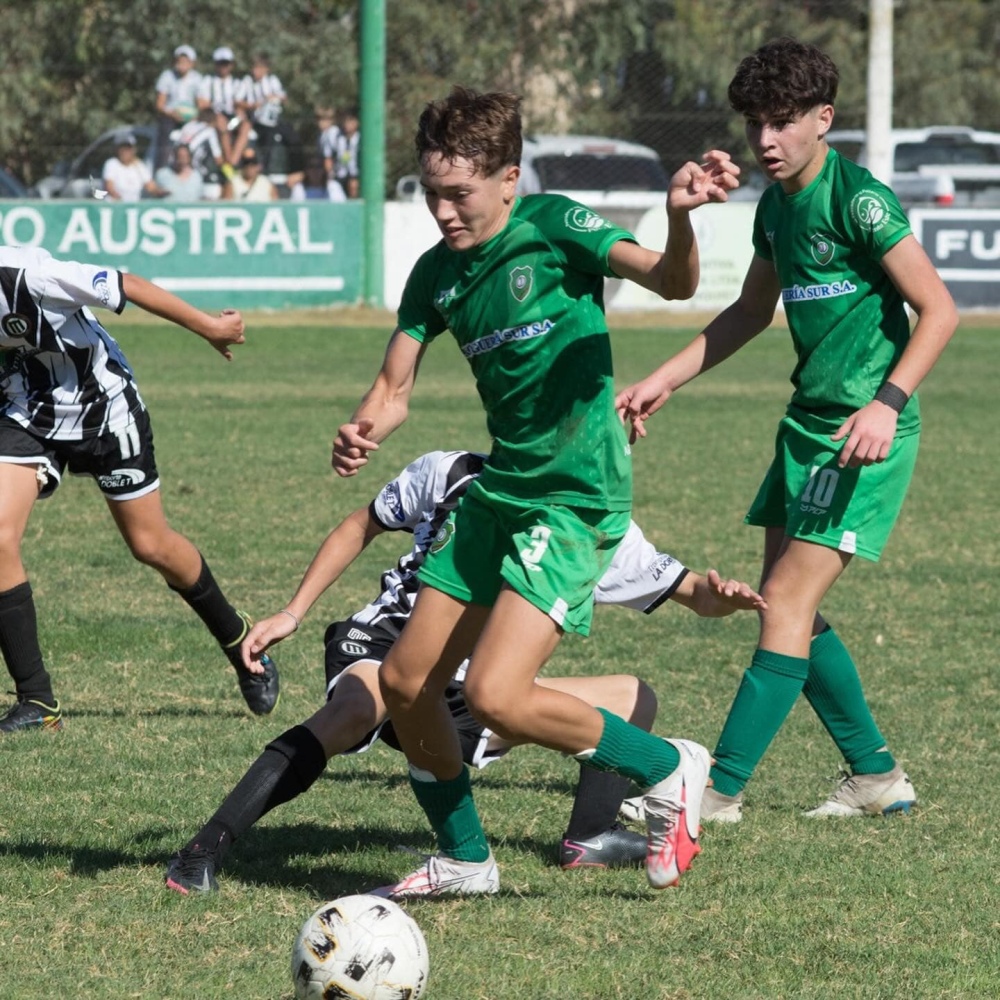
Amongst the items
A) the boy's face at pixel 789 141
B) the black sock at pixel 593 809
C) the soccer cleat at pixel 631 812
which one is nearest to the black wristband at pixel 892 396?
the boy's face at pixel 789 141

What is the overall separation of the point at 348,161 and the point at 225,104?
149 centimetres

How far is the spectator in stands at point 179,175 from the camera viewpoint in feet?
61.6

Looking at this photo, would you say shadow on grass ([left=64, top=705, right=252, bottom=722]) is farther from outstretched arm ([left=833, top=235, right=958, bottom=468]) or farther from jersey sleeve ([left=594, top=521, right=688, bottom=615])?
outstretched arm ([left=833, top=235, right=958, bottom=468])

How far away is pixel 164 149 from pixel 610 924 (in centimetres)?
1630

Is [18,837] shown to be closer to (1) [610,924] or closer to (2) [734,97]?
(1) [610,924]

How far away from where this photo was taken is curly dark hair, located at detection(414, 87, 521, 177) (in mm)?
3693

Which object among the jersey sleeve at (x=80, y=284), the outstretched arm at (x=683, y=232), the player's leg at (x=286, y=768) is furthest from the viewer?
the jersey sleeve at (x=80, y=284)

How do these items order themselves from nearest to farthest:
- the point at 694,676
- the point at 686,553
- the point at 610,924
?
the point at 610,924 → the point at 694,676 → the point at 686,553

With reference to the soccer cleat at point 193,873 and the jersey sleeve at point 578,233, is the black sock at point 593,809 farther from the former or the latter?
the jersey sleeve at point 578,233

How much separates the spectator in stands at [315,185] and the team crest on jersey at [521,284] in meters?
15.9

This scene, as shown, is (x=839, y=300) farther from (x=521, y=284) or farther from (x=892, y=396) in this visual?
(x=521, y=284)

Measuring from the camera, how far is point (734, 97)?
420 cm

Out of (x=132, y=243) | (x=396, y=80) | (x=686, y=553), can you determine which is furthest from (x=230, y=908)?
(x=396, y=80)

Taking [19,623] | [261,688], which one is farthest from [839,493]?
[19,623]
